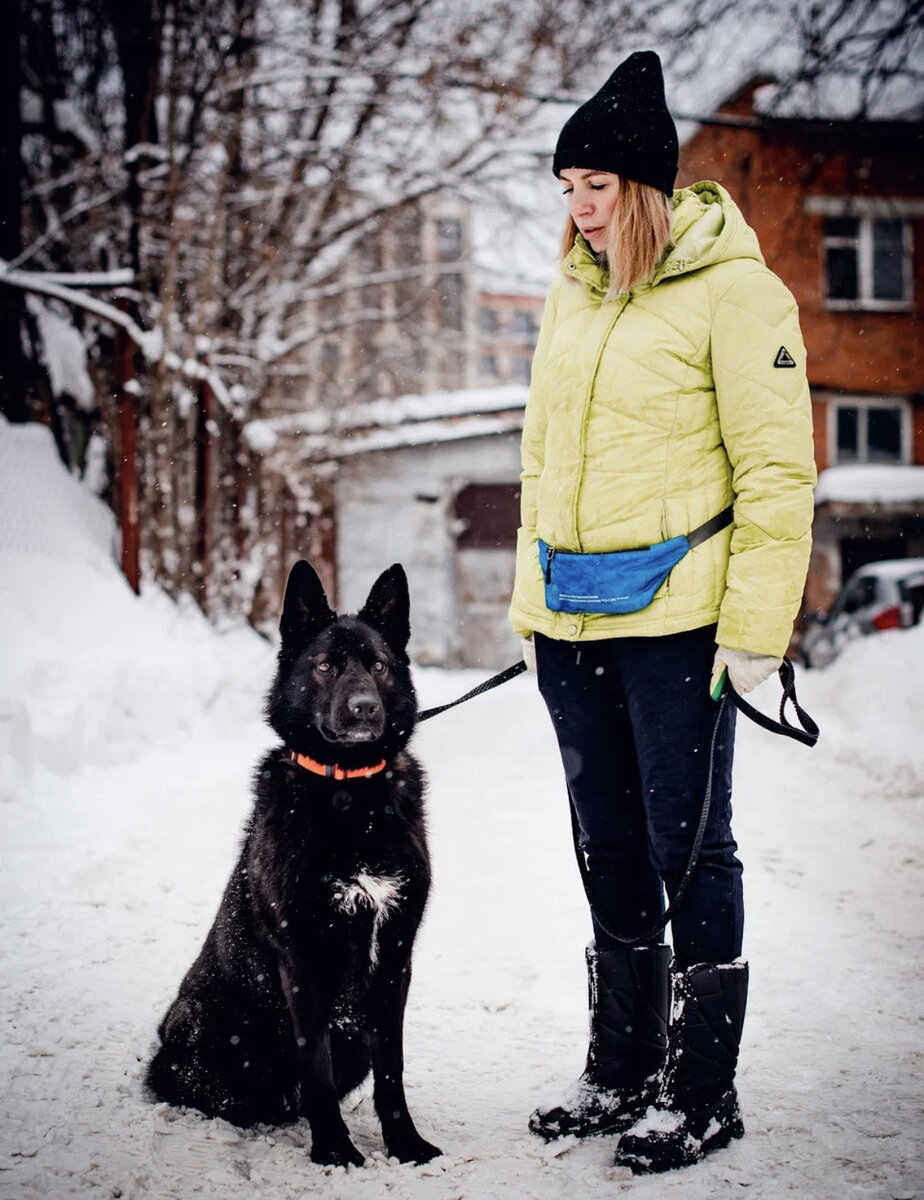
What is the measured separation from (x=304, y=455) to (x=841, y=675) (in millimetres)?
7428

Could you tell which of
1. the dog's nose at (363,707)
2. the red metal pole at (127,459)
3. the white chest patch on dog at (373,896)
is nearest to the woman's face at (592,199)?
the dog's nose at (363,707)

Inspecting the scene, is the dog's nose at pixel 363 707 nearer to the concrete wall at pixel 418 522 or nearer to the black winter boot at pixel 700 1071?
the black winter boot at pixel 700 1071

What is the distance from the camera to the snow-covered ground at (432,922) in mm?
2045

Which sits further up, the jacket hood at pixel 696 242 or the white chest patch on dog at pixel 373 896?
the jacket hood at pixel 696 242

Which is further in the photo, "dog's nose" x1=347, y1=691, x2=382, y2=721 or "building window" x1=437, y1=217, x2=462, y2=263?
"building window" x1=437, y1=217, x2=462, y2=263

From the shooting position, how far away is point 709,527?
210 centimetres

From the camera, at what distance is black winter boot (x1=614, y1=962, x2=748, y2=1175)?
6.63ft

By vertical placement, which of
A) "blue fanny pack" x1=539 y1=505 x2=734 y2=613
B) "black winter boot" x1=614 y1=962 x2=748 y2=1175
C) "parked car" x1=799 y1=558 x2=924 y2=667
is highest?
"blue fanny pack" x1=539 y1=505 x2=734 y2=613

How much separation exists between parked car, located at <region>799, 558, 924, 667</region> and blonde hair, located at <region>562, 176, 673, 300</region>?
964cm

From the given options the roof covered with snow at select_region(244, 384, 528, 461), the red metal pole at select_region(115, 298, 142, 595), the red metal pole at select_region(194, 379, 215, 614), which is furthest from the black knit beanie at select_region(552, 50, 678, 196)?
the roof covered with snow at select_region(244, 384, 528, 461)

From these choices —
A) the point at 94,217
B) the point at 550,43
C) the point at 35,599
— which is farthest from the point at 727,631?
the point at 550,43

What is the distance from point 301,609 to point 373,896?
841 millimetres

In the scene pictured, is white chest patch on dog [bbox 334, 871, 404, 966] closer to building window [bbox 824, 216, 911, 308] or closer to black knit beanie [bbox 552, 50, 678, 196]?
black knit beanie [bbox 552, 50, 678, 196]

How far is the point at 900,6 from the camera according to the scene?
6402 millimetres
